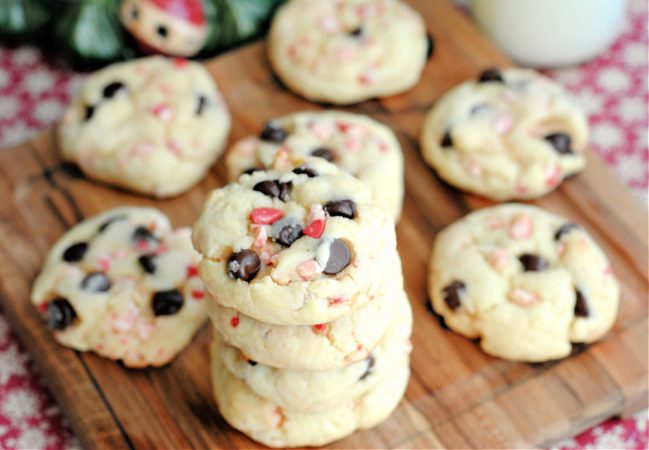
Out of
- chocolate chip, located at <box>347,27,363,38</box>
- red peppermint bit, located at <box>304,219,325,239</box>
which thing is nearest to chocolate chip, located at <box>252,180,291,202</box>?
red peppermint bit, located at <box>304,219,325,239</box>

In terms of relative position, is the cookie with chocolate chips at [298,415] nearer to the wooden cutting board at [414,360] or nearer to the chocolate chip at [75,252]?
the wooden cutting board at [414,360]

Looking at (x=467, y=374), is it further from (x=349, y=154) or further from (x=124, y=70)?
(x=124, y=70)

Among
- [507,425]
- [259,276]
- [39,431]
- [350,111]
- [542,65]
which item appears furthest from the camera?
[542,65]

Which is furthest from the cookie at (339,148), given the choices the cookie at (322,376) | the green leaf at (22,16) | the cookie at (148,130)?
the green leaf at (22,16)

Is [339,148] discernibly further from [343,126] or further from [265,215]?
[265,215]

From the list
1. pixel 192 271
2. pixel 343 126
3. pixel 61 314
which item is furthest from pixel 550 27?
pixel 61 314

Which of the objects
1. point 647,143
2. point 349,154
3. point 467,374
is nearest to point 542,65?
point 647,143
